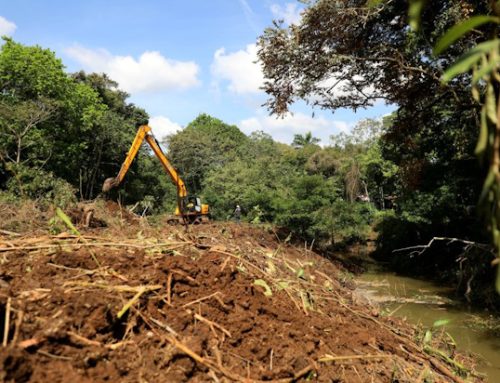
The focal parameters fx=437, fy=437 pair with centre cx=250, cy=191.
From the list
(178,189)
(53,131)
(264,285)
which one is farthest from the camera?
(53,131)

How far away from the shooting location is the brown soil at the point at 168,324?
2.41 m

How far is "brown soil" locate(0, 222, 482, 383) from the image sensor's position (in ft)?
7.91

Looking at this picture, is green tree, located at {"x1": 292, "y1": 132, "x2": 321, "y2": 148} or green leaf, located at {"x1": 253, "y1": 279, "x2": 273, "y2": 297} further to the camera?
green tree, located at {"x1": 292, "y1": 132, "x2": 321, "y2": 148}

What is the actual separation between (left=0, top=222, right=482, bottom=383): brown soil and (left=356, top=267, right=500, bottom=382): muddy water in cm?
237

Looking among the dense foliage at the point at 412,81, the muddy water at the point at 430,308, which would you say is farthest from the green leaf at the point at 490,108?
the dense foliage at the point at 412,81

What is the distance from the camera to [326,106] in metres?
12.4

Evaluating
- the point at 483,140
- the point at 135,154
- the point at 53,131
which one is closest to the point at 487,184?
the point at 483,140

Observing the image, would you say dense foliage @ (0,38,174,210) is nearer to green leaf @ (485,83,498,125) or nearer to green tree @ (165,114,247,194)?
green tree @ (165,114,247,194)

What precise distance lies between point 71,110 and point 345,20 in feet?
52.3

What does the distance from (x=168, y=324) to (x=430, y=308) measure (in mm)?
8989

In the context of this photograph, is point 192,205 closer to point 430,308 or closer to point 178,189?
point 178,189

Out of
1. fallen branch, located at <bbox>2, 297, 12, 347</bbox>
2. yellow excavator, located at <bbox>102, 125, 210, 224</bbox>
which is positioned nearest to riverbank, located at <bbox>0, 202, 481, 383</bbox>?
fallen branch, located at <bbox>2, 297, 12, 347</bbox>

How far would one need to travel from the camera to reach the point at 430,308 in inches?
405

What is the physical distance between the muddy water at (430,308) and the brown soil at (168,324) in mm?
2365
